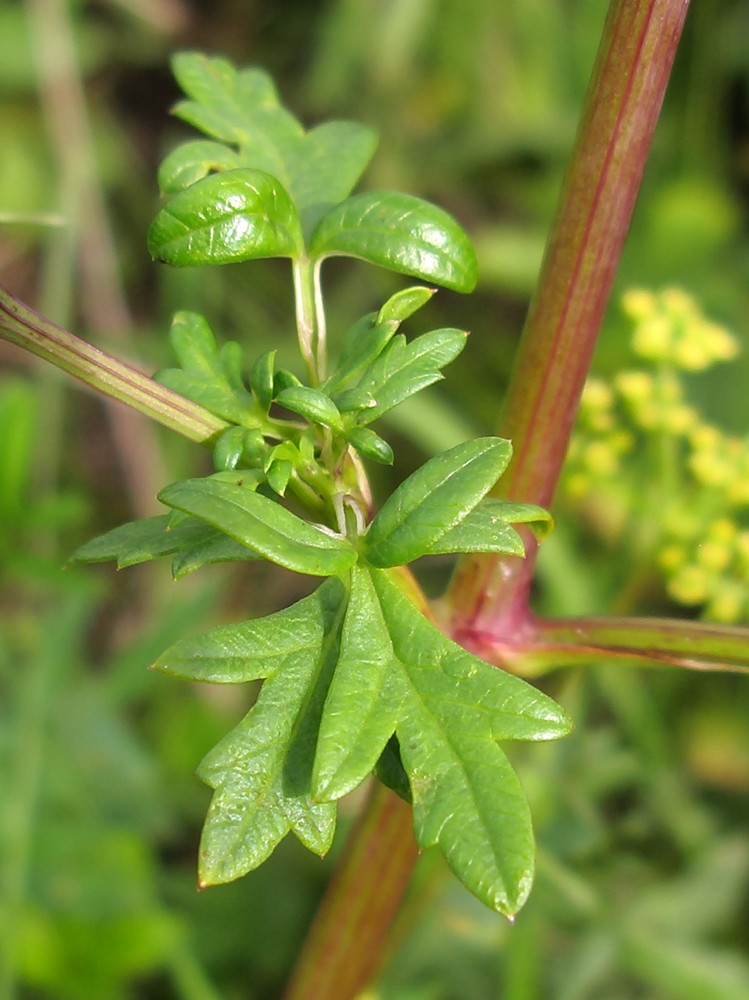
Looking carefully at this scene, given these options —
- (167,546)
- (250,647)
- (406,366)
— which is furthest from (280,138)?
(250,647)

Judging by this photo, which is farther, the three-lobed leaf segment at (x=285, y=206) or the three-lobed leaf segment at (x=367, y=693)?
the three-lobed leaf segment at (x=285, y=206)

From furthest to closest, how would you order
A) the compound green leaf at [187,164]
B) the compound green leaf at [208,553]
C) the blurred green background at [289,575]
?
the blurred green background at [289,575] < the compound green leaf at [187,164] < the compound green leaf at [208,553]

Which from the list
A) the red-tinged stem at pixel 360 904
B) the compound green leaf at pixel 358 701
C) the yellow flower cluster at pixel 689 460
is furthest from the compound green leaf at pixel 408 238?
the yellow flower cluster at pixel 689 460

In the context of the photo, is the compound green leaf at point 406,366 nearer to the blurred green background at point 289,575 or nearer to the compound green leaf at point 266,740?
the compound green leaf at point 266,740

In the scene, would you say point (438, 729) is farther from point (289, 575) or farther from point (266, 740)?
point (289, 575)

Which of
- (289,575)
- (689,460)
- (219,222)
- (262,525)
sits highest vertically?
(219,222)

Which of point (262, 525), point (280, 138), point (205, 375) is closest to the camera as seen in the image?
point (262, 525)

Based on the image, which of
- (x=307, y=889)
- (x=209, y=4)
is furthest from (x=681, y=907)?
Result: (x=209, y=4)
